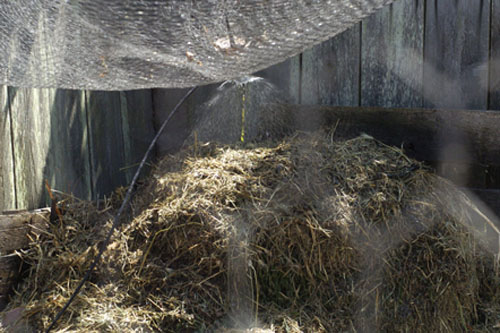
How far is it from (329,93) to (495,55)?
3.11 ft

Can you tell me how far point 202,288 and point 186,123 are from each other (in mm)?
1542

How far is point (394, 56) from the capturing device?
9.42ft

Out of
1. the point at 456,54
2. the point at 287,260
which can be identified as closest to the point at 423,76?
the point at 456,54

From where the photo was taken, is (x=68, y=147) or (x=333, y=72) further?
(x=333, y=72)

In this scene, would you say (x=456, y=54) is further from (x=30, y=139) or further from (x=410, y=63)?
(x=30, y=139)

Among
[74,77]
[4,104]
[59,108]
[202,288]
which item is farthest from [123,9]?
[59,108]

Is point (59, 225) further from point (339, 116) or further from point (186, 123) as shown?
point (339, 116)

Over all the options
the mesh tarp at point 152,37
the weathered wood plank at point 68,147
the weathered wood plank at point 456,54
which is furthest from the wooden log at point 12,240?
the weathered wood plank at point 456,54

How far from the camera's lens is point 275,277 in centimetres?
213

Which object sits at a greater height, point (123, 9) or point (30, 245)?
point (123, 9)

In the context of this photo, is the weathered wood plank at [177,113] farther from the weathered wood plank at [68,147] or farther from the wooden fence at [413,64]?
the weathered wood plank at [68,147]

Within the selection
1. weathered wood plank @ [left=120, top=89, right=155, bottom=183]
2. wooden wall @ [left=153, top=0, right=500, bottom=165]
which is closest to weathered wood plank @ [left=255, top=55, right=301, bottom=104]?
wooden wall @ [left=153, top=0, right=500, bottom=165]

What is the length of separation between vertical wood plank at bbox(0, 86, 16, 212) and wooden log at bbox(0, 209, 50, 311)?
0.44ft

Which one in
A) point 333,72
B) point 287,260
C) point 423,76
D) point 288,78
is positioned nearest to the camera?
point 287,260
